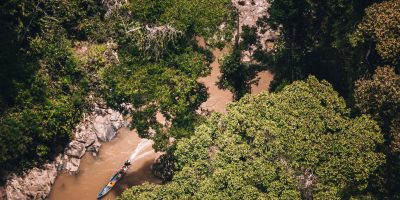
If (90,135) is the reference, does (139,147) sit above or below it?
below

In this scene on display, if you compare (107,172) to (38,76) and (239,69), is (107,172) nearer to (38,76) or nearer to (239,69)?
(38,76)

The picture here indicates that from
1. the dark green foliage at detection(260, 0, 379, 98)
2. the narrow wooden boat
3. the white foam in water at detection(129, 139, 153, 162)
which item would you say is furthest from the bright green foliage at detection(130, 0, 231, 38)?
the narrow wooden boat

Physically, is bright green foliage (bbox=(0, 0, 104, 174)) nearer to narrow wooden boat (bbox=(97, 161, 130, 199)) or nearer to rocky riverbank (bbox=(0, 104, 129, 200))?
rocky riverbank (bbox=(0, 104, 129, 200))

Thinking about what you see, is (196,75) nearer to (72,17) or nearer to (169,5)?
(169,5)

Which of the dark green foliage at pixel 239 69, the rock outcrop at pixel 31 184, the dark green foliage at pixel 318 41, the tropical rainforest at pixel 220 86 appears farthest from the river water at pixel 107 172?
the dark green foliage at pixel 318 41

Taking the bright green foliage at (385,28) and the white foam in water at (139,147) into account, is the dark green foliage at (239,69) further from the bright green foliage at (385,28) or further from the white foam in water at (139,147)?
the bright green foliage at (385,28)

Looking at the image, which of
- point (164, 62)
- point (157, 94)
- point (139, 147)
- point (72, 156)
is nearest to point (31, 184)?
point (72, 156)
